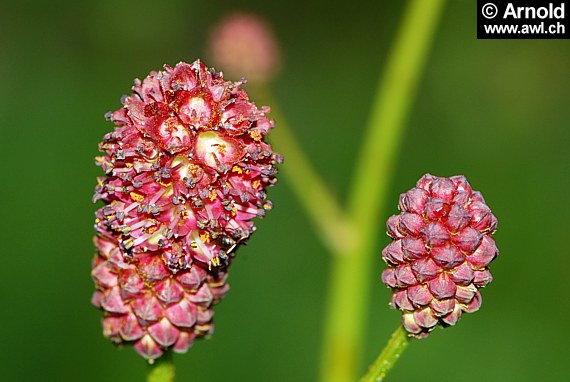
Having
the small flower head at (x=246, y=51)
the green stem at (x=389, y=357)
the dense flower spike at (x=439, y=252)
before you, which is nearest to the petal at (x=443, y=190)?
the dense flower spike at (x=439, y=252)

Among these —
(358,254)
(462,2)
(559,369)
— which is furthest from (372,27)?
(358,254)

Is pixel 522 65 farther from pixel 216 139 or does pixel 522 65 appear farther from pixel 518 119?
pixel 216 139

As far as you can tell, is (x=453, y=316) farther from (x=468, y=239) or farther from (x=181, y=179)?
(x=181, y=179)

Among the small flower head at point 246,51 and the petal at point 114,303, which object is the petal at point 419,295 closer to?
the petal at point 114,303

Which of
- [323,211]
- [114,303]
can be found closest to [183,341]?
[114,303]

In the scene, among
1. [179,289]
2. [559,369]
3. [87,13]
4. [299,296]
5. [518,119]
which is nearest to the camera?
[179,289]

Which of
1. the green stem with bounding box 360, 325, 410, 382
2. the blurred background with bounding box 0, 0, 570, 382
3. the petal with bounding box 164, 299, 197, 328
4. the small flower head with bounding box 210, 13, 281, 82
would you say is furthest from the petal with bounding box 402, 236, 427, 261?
the blurred background with bounding box 0, 0, 570, 382
